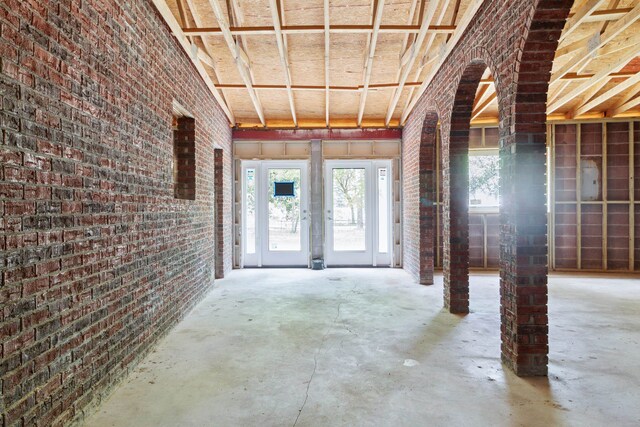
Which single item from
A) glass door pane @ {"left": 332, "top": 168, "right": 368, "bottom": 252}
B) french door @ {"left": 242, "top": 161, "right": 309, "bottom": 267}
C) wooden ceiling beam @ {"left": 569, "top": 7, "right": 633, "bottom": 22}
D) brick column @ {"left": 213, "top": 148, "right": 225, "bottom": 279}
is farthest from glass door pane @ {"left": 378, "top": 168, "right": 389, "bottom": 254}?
wooden ceiling beam @ {"left": 569, "top": 7, "right": 633, "bottom": 22}

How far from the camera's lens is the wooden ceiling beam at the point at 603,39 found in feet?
12.1

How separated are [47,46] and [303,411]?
2.47 meters

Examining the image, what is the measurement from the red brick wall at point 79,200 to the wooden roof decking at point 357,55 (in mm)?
1126

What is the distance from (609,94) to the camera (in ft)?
19.7

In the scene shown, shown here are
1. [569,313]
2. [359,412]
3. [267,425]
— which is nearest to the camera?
[267,425]

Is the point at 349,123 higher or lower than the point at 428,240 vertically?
higher

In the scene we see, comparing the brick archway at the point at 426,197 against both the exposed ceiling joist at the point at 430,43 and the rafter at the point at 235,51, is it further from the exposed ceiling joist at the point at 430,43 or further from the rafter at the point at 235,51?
the rafter at the point at 235,51

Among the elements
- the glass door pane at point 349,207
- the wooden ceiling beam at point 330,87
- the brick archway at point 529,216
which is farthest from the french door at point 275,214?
the brick archway at point 529,216

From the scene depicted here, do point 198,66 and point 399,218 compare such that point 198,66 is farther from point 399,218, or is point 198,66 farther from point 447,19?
point 399,218

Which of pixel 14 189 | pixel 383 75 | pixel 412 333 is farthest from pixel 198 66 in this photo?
pixel 412 333

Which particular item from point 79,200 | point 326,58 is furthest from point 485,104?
point 79,200

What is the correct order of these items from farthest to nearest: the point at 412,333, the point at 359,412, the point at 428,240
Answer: the point at 428,240
the point at 412,333
the point at 359,412

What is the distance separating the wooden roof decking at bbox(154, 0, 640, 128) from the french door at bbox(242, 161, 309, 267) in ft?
3.15

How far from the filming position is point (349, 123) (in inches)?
299
